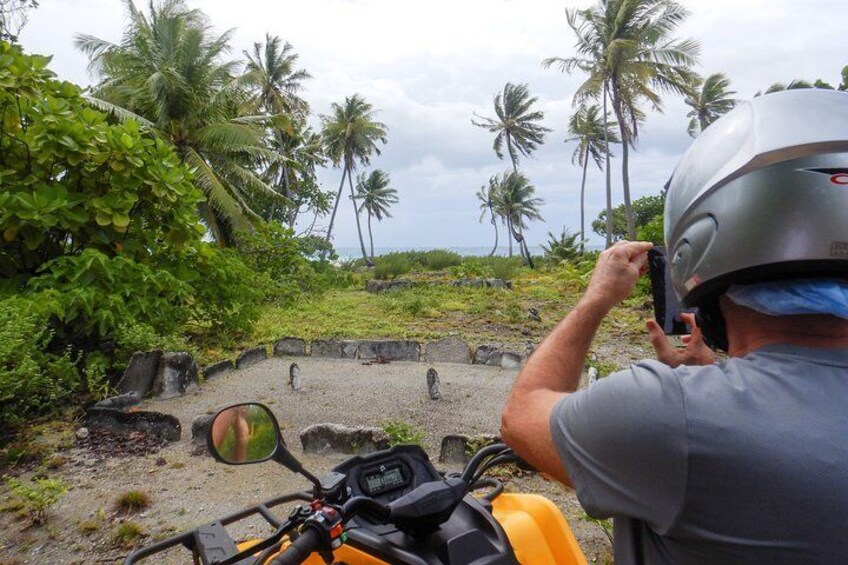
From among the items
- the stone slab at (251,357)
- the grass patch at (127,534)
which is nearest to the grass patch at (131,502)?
the grass patch at (127,534)

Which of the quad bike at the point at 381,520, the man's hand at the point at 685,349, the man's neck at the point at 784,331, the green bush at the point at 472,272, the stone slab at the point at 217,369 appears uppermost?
the green bush at the point at 472,272

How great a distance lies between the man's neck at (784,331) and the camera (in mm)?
879

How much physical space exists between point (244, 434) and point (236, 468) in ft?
11.2

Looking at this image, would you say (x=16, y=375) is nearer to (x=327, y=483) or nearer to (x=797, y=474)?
(x=327, y=483)

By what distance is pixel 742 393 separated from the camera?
0.82 meters

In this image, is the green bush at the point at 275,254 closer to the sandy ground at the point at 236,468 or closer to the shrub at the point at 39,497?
the sandy ground at the point at 236,468

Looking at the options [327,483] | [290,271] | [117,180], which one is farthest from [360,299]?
[327,483]

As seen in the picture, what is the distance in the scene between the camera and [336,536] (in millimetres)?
1032

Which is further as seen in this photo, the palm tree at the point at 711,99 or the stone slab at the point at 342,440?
the palm tree at the point at 711,99

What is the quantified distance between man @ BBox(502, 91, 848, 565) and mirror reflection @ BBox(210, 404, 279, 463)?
53 centimetres

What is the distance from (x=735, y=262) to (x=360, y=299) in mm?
16546

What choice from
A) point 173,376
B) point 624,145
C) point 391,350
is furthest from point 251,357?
point 624,145

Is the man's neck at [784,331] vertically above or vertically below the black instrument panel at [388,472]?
above

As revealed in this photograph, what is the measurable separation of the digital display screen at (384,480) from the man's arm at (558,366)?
0.42 meters
